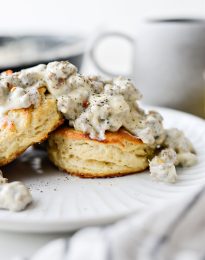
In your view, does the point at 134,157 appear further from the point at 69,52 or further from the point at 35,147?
the point at 69,52

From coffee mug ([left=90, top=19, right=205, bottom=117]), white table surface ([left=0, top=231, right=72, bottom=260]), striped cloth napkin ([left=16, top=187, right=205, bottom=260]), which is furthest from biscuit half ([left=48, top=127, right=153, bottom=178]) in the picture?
coffee mug ([left=90, top=19, right=205, bottom=117])

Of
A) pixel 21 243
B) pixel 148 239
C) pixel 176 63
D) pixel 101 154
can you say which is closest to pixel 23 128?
pixel 101 154

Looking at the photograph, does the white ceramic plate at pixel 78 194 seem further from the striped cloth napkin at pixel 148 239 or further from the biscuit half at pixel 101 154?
the striped cloth napkin at pixel 148 239

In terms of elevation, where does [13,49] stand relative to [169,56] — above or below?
below

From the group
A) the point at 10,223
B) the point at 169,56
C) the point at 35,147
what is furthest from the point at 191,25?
the point at 10,223

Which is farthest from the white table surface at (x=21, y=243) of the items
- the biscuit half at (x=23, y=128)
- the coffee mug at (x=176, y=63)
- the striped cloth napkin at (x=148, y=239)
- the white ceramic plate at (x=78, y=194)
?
the coffee mug at (x=176, y=63)

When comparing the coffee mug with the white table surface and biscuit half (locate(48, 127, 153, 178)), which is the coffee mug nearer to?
biscuit half (locate(48, 127, 153, 178))
